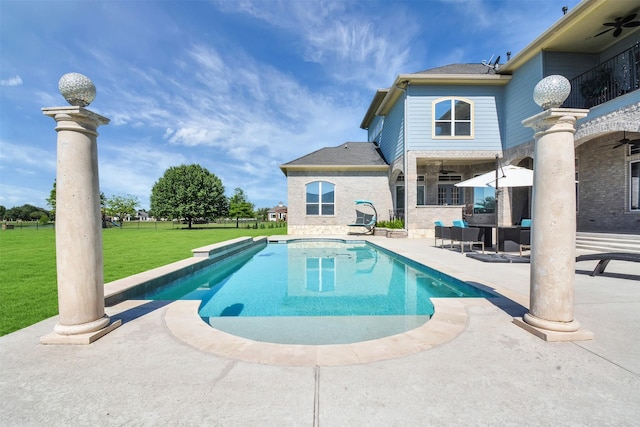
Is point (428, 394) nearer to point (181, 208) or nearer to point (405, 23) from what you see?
point (405, 23)

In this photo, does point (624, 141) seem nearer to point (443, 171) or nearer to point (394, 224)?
point (443, 171)

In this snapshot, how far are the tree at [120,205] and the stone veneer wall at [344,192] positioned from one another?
4521 centimetres

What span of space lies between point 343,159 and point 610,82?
12049 mm

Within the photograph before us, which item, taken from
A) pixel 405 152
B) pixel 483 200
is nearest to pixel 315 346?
pixel 405 152

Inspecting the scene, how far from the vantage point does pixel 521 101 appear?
40.5 ft

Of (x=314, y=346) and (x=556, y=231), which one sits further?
(x=556, y=231)

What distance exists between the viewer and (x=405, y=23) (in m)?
12.9

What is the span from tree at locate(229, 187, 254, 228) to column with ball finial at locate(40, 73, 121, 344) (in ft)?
140

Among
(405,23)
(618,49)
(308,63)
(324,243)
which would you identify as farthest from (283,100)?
(618,49)

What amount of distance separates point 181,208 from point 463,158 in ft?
101

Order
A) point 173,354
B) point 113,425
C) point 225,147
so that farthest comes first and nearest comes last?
1. point 225,147
2. point 173,354
3. point 113,425

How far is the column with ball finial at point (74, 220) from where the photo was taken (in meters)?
2.71

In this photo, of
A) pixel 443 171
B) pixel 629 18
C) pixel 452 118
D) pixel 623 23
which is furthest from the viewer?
pixel 443 171

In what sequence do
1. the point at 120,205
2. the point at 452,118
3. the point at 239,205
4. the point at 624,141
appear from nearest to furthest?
the point at 624,141 < the point at 452,118 < the point at 239,205 < the point at 120,205
